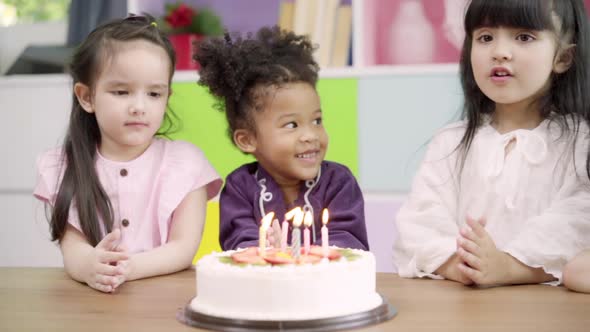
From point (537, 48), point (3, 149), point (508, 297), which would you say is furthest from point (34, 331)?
point (3, 149)

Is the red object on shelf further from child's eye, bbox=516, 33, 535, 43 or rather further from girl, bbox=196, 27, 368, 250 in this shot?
child's eye, bbox=516, 33, 535, 43

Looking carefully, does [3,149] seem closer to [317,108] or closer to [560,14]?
[317,108]

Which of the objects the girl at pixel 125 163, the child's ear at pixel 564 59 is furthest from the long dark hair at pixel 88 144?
the child's ear at pixel 564 59

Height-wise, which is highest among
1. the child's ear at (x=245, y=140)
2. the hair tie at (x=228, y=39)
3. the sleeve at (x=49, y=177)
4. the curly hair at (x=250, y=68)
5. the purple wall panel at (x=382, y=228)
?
the hair tie at (x=228, y=39)

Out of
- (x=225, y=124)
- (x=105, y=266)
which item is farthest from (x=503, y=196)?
(x=225, y=124)

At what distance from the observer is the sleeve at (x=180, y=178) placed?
1.77m

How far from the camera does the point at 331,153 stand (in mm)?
3188

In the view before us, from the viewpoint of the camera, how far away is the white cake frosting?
1.06m

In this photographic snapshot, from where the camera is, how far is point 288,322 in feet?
3.42

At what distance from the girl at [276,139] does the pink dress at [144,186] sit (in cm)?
10

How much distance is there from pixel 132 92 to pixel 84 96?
15 centimetres

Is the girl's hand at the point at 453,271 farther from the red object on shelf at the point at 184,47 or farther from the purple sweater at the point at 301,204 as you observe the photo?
the red object on shelf at the point at 184,47

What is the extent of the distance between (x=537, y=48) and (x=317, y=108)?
495 millimetres

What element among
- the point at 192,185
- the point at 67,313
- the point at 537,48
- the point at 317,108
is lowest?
the point at 67,313
